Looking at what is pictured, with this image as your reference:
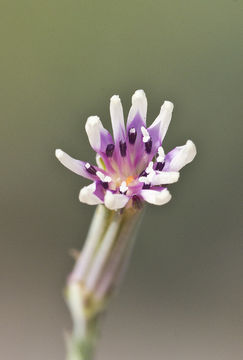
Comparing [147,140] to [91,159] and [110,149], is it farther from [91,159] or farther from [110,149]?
[91,159]

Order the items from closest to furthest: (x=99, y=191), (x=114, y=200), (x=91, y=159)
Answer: (x=114, y=200) < (x=99, y=191) < (x=91, y=159)

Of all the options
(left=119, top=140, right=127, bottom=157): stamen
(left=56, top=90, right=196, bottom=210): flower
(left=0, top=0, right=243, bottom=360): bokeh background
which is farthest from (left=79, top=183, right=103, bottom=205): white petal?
(left=0, top=0, right=243, bottom=360): bokeh background

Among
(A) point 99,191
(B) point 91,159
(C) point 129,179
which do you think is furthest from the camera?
(B) point 91,159

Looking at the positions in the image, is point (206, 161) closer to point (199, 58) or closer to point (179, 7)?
point (199, 58)

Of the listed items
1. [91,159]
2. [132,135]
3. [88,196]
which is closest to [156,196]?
[88,196]

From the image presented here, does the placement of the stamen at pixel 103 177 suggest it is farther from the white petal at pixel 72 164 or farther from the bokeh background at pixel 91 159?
the bokeh background at pixel 91 159

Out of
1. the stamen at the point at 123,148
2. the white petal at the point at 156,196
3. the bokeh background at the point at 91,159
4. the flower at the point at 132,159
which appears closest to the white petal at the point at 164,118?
the flower at the point at 132,159

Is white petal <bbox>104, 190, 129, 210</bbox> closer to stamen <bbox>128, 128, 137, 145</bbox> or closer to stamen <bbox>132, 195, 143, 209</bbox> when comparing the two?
stamen <bbox>132, 195, 143, 209</bbox>
